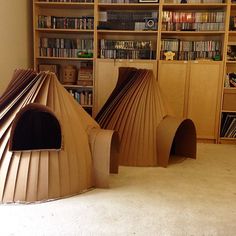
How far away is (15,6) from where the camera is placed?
12.8 feet

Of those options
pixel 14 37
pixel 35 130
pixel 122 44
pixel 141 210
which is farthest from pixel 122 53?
pixel 141 210

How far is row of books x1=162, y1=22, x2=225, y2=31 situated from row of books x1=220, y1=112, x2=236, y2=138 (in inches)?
48.6

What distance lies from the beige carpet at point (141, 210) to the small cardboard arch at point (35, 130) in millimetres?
460

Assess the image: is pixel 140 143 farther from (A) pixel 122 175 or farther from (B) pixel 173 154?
(B) pixel 173 154

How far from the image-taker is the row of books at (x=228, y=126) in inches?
162

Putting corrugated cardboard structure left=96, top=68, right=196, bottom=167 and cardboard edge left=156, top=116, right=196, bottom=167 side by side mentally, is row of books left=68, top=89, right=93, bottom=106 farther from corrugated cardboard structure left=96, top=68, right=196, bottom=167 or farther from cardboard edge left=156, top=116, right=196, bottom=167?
cardboard edge left=156, top=116, right=196, bottom=167

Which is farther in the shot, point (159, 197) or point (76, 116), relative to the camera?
point (76, 116)

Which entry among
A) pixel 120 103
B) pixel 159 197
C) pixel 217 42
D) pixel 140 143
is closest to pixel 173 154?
pixel 140 143

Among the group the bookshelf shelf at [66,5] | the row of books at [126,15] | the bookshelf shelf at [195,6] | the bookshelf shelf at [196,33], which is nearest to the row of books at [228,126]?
the bookshelf shelf at [196,33]

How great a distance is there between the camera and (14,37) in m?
3.91

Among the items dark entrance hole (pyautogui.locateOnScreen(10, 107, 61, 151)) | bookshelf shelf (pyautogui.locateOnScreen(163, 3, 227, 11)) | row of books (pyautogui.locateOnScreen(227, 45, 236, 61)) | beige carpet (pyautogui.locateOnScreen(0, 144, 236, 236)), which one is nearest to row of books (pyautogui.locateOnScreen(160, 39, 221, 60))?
row of books (pyautogui.locateOnScreen(227, 45, 236, 61))

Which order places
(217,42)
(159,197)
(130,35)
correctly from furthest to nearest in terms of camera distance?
(130,35) < (217,42) < (159,197)

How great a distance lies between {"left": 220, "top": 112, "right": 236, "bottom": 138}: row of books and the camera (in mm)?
4125

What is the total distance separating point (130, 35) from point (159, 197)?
2832 mm
